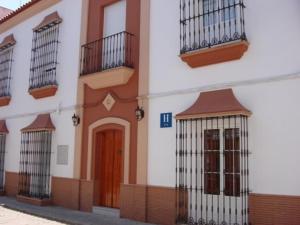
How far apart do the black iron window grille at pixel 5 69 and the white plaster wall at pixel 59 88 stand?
1.03ft

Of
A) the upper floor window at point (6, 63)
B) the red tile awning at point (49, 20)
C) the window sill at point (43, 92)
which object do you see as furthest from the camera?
the upper floor window at point (6, 63)

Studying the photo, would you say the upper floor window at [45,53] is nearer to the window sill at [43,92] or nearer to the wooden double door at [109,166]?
the window sill at [43,92]

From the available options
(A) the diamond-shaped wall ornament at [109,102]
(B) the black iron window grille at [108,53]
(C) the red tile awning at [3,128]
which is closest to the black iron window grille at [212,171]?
(A) the diamond-shaped wall ornament at [109,102]

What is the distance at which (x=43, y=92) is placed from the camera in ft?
40.4

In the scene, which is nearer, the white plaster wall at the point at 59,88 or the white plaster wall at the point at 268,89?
the white plaster wall at the point at 268,89

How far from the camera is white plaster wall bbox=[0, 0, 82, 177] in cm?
1148

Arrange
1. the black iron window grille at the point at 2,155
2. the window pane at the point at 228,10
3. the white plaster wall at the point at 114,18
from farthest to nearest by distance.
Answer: the black iron window grille at the point at 2,155 < the white plaster wall at the point at 114,18 < the window pane at the point at 228,10

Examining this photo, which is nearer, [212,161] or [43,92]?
[212,161]

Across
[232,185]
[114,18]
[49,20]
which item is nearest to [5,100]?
[49,20]

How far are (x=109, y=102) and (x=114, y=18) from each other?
2225 millimetres

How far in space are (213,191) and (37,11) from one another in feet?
29.3

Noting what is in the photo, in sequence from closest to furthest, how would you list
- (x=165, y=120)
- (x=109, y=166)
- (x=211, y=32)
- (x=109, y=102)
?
(x=211, y=32) → (x=165, y=120) → (x=109, y=102) → (x=109, y=166)

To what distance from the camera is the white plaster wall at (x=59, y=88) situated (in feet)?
37.7

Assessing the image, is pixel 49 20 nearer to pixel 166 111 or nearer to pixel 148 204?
pixel 166 111
